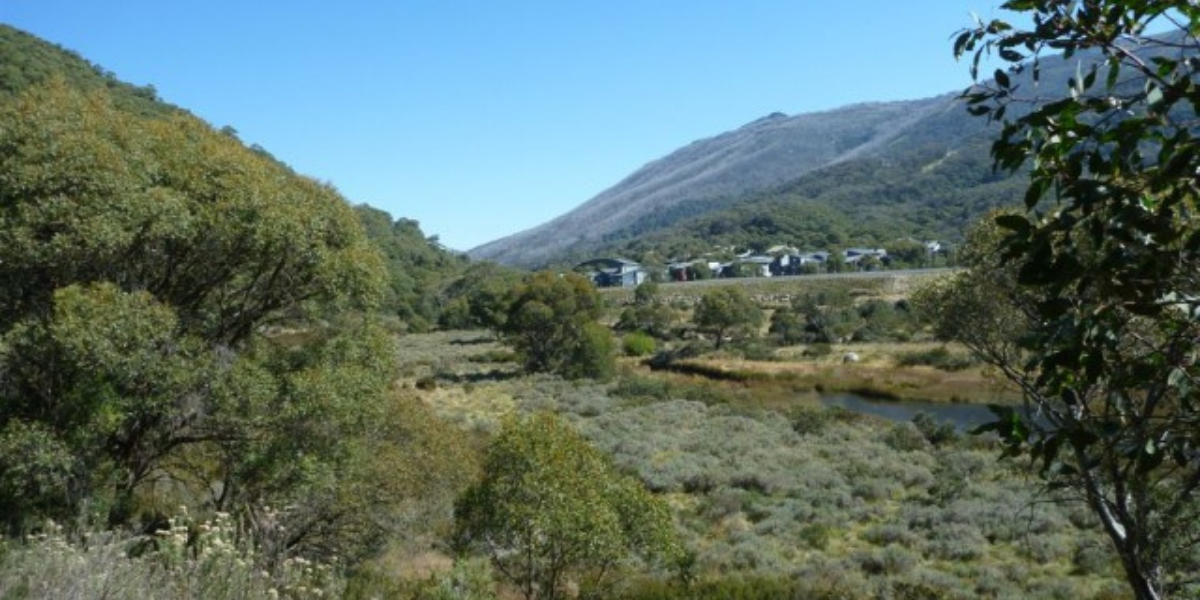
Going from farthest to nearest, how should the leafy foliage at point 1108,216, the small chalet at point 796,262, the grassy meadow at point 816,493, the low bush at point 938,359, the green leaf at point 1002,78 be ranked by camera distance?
the small chalet at point 796,262 < the low bush at point 938,359 < the grassy meadow at point 816,493 < the green leaf at point 1002,78 < the leafy foliage at point 1108,216

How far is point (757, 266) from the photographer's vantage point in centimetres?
14212

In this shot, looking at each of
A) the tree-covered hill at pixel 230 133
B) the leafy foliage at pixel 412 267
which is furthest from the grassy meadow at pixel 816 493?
the leafy foliage at pixel 412 267

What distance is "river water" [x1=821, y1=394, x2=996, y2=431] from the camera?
39344mm

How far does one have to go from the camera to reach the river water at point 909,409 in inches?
1549

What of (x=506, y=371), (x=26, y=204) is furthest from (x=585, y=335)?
(x=26, y=204)

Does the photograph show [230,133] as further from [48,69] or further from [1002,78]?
[1002,78]

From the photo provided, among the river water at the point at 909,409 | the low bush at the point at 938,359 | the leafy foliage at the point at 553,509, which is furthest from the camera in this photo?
the low bush at the point at 938,359

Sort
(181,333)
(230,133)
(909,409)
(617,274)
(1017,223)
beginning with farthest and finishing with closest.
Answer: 1. (617,274)
2. (909,409)
3. (230,133)
4. (181,333)
5. (1017,223)

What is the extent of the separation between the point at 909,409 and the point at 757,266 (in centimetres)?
10098

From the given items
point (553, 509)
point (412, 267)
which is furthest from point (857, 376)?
point (412, 267)

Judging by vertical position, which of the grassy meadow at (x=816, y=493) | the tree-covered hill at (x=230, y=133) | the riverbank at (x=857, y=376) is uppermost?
the tree-covered hill at (x=230, y=133)

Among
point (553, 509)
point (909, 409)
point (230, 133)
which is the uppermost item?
point (230, 133)

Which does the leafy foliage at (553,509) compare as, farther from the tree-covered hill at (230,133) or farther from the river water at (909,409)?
the river water at (909,409)

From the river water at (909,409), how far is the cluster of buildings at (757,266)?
84.6m
